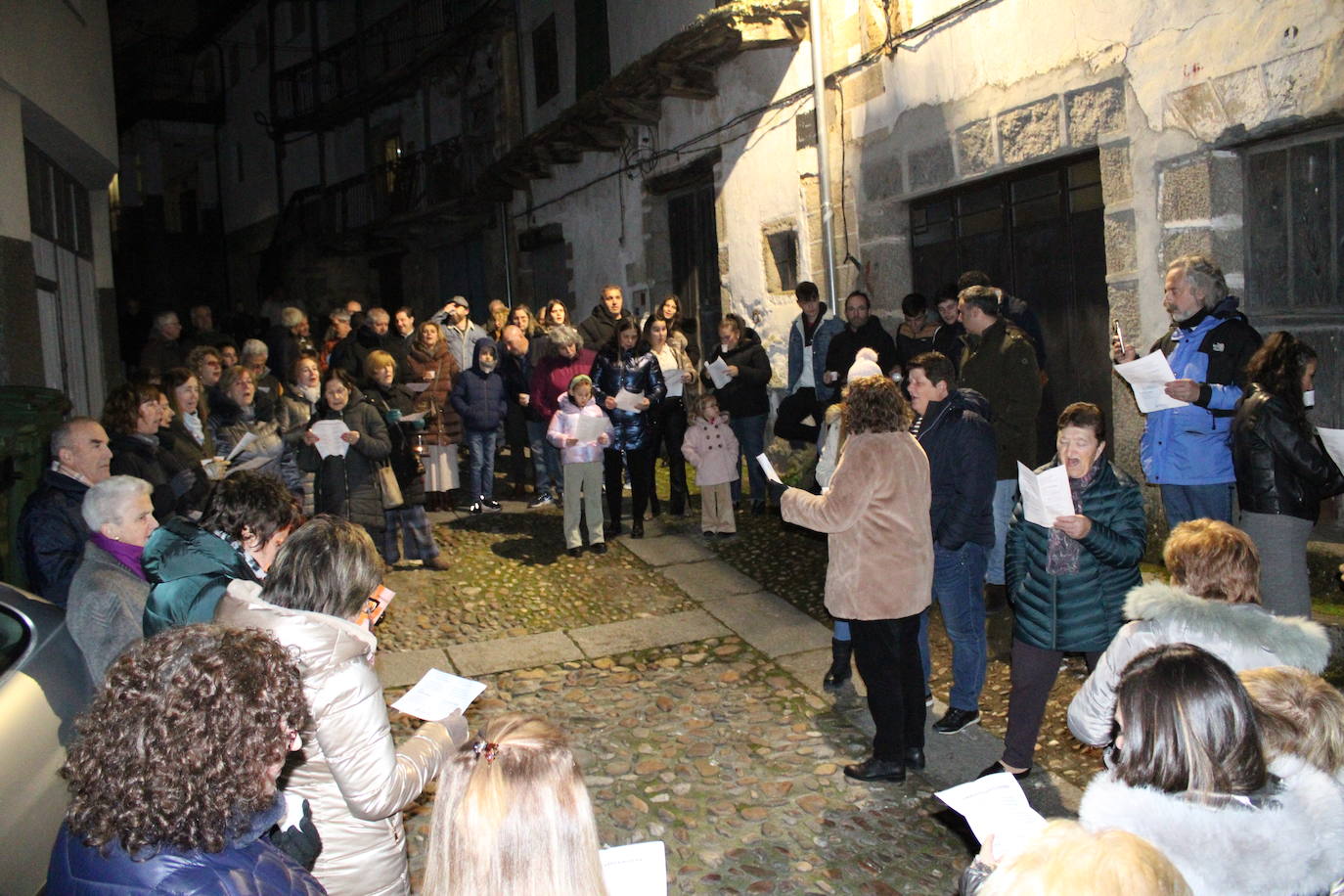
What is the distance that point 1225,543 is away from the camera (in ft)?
9.91

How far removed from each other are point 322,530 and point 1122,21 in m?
6.24

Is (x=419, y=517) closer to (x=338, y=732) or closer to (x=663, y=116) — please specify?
(x=338, y=732)

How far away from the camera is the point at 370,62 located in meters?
22.5

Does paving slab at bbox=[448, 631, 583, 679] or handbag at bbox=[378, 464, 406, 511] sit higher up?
handbag at bbox=[378, 464, 406, 511]

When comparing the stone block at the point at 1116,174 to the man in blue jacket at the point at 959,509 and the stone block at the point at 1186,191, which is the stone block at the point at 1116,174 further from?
the man in blue jacket at the point at 959,509

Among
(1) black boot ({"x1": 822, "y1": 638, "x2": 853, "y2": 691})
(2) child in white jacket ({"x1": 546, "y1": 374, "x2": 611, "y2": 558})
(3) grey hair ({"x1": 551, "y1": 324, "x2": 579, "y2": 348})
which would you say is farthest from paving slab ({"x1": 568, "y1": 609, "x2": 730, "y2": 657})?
(3) grey hair ({"x1": 551, "y1": 324, "x2": 579, "y2": 348})

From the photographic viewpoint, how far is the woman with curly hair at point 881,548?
4180mm

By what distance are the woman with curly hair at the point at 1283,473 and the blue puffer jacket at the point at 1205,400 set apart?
1.75ft

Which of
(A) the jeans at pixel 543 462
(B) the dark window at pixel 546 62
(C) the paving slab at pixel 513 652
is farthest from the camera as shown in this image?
(B) the dark window at pixel 546 62

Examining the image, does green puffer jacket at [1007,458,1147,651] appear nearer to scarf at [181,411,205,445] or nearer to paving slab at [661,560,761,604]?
paving slab at [661,560,761,604]

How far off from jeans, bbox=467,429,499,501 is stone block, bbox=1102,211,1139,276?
5521 mm

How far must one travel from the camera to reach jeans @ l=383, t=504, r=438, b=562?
307 inches

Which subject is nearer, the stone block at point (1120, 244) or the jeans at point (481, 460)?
the stone block at point (1120, 244)

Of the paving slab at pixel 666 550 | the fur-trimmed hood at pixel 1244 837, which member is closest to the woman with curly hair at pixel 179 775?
the fur-trimmed hood at pixel 1244 837
